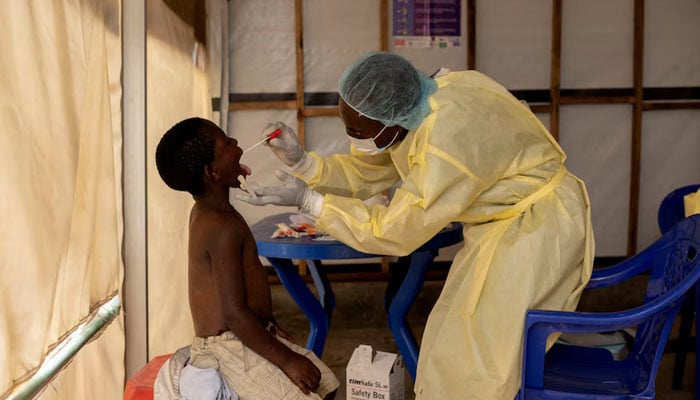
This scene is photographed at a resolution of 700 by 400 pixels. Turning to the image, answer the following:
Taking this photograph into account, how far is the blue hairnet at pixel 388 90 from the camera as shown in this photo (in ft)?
6.25

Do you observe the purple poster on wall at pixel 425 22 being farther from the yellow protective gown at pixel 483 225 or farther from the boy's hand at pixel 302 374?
the boy's hand at pixel 302 374

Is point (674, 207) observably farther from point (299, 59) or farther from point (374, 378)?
point (299, 59)

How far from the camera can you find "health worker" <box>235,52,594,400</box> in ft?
6.02

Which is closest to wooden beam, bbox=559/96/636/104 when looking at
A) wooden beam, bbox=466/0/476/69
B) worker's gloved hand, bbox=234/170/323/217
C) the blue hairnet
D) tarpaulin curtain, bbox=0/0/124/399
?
wooden beam, bbox=466/0/476/69

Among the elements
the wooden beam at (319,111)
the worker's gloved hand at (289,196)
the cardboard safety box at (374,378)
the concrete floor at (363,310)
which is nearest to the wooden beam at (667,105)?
the concrete floor at (363,310)

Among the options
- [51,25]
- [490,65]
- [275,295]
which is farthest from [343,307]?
[51,25]

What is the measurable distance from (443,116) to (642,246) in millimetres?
3615

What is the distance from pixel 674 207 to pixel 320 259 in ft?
6.24

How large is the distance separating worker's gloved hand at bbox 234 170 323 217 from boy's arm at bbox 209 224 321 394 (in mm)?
310

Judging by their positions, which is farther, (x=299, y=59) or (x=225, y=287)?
(x=299, y=59)

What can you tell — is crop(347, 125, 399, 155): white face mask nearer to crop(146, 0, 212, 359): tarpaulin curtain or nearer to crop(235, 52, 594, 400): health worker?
crop(235, 52, 594, 400): health worker

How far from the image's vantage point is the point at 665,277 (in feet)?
6.71

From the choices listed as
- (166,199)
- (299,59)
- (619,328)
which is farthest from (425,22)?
(619,328)

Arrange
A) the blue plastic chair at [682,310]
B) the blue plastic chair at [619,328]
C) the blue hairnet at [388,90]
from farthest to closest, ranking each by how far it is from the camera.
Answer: the blue plastic chair at [682,310]
the blue hairnet at [388,90]
the blue plastic chair at [619,328]
